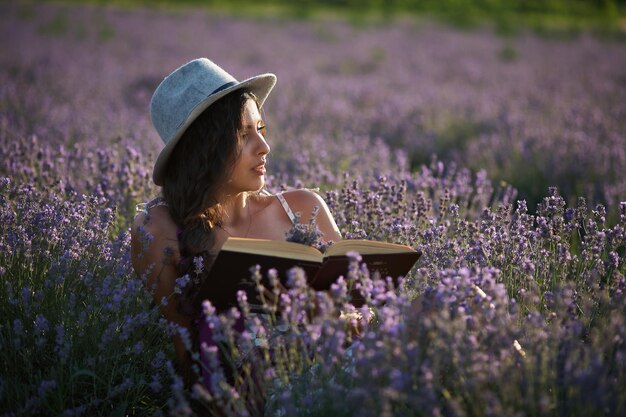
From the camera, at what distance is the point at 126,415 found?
2.47 m

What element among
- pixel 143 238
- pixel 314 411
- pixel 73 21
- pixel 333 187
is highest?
pixel 143 238

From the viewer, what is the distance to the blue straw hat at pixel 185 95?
2.55 m

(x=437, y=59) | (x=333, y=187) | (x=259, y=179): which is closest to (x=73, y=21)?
(x=437, y=59)

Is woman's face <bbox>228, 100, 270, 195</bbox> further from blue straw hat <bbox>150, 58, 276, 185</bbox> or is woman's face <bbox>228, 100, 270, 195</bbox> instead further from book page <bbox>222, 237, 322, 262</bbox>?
book page <bbox>222, 237, 322, 262</bbox>

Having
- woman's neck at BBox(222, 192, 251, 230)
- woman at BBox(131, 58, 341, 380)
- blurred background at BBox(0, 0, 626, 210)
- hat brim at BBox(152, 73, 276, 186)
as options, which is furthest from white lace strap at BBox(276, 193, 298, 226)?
blurred background at BBox(0, 0, 626, 210)

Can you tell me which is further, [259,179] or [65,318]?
[259,179]

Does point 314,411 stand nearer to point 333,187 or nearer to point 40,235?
point 40,235

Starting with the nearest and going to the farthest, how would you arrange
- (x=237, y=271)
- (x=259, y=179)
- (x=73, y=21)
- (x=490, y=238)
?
(x=237, y=271) < (x=259, y=179) < (x=490, y=238) < (x=73, y=21)

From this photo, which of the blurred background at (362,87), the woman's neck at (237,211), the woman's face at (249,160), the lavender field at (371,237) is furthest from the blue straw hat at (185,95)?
the blurred background at (362,87)

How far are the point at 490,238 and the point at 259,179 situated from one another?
0.98 m

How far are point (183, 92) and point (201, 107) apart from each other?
154 mm

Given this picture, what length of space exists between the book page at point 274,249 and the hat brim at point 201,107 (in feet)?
2.03

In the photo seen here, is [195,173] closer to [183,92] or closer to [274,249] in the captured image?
[183,92]

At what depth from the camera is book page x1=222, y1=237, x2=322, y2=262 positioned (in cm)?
207
